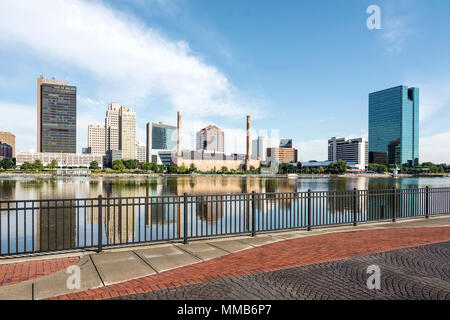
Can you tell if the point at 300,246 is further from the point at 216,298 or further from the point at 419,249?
the point at 216,298

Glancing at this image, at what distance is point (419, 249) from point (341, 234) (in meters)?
2.67

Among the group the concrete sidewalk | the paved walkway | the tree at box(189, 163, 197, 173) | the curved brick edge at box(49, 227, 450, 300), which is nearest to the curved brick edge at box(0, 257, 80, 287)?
A: the concrete sidewalk

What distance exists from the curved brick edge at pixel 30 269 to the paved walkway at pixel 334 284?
267 centimetres

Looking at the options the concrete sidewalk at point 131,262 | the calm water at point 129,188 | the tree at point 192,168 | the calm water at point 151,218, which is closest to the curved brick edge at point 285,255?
the concrete sidewalk at point 131,262

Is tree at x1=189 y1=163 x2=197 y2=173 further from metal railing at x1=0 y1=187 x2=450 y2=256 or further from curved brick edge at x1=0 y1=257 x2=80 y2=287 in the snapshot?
curved brick edge at x1=0 y1=257 x2=80 y2=287

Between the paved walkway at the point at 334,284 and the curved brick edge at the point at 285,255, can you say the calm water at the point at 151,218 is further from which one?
the paved walkway at the point at 334,284

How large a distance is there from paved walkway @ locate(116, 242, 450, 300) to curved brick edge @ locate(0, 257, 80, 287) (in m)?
2.67

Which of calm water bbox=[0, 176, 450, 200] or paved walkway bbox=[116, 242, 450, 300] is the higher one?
paved walkway bbox=[116, 242, 450, 300]

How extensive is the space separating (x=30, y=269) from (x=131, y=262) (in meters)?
2.22

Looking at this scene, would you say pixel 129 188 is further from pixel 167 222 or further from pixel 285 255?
pixel 285 255

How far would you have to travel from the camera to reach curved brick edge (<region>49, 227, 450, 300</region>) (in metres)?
5.88

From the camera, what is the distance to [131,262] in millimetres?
7398
